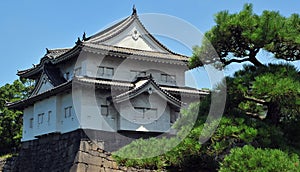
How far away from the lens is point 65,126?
18.9 meters

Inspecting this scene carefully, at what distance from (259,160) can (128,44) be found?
53.2ft

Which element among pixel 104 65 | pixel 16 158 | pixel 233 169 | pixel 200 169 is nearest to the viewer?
pixel 233 169

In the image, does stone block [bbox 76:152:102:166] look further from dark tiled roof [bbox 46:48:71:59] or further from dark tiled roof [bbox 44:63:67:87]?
dark tiled roof [bbox 46:48:71:59]

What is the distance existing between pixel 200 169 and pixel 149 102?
1091 centimetres

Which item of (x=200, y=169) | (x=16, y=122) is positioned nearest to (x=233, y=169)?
(x=200, y=169)

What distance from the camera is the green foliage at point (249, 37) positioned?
721 cm

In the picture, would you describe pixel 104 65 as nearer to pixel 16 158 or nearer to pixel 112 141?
pixel 112 141

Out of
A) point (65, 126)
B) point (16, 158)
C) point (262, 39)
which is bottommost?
point (16, 158)

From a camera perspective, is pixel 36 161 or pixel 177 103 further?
pixel 36 161

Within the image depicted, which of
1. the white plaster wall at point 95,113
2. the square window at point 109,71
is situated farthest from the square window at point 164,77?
the white plaster wall at point 95,113

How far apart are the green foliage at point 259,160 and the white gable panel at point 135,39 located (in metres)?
15.7

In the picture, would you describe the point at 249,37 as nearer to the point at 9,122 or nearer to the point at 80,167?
the point at 80,167

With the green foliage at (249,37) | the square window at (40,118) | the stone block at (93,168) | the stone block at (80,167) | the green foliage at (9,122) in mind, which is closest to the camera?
the green foliage at (249,37)

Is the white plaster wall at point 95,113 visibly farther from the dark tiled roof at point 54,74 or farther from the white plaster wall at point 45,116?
the dark tiled roof at point 54,74
